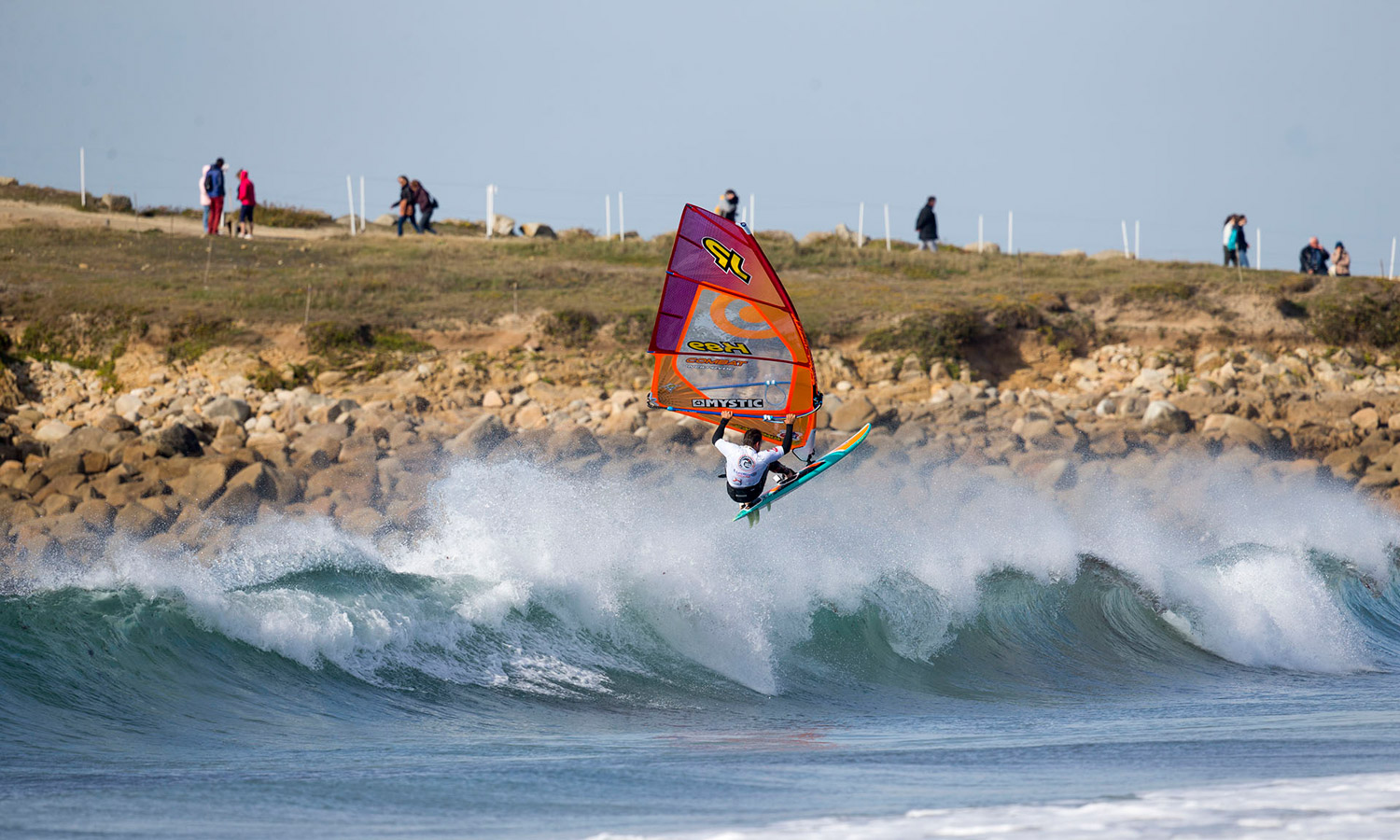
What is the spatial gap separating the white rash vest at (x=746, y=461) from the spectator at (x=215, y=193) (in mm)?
21804

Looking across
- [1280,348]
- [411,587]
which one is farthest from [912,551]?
[1280,348]

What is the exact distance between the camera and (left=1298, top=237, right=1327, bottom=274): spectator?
29703 mm

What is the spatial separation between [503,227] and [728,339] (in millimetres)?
27520

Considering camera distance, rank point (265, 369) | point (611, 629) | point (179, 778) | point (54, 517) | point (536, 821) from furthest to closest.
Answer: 1. point (265, 369)
2. point (54, 517)
3. point (611, 629)
4. point (179, 778)
5. point (536, 821)

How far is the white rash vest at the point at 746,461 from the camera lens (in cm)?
949

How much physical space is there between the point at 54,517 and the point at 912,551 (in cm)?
1158

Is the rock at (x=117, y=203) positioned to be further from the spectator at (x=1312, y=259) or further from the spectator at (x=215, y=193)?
the spectator at (x=1312, y=259)

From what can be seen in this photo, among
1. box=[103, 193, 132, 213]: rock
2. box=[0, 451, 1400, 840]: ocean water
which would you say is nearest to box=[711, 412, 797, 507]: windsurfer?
box=[0, 451, 1400, 840]: ocean water

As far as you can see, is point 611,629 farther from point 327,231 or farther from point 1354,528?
point 327,231

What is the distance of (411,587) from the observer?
1191 centimetres

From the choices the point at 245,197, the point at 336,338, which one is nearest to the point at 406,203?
the point at 245,197

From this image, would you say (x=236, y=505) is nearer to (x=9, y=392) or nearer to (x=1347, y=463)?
(x=9, y=392)

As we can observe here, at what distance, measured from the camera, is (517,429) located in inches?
766

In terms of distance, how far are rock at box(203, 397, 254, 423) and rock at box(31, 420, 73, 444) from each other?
201 cm
